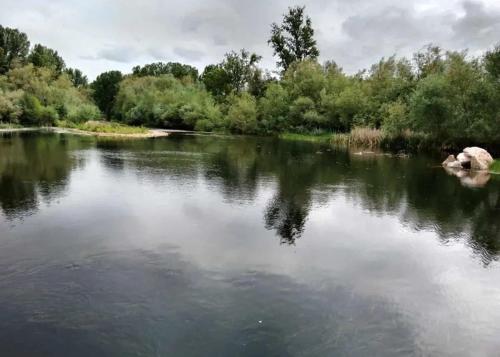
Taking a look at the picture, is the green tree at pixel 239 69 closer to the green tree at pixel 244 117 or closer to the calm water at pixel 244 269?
the green tree at pixel 244 117

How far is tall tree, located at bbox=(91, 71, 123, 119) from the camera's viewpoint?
12319 cm

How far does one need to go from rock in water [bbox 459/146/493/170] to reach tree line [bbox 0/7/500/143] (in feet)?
10.5

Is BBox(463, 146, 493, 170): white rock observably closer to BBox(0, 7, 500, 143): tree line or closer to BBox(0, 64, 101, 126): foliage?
BBox(0, 7, 500, 143): tree line

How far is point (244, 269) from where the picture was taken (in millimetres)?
11000

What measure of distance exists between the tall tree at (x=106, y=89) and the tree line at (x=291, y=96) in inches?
14.1

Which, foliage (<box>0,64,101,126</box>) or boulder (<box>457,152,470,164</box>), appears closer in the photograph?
boulder (<box>457,152,470,164</box>)

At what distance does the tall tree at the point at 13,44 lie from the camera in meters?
106

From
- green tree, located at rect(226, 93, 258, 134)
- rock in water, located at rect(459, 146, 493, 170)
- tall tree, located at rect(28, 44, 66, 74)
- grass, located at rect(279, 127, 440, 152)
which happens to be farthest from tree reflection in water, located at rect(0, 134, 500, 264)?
tall tree, located at rect(28, 44, 66, 74)

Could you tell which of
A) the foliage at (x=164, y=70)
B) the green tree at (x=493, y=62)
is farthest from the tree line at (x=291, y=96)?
the foliage at (x=164, y=70)

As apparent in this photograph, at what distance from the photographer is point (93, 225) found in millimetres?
14203

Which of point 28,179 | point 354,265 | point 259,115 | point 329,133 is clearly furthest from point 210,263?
point 259,115

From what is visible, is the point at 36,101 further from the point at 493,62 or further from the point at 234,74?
the point at 493,62

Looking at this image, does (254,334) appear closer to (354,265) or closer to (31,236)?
(354,265)

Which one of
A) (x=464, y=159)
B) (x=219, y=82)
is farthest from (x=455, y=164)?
(x=219, y=82)
